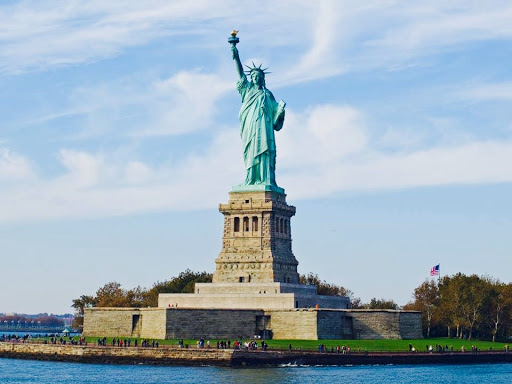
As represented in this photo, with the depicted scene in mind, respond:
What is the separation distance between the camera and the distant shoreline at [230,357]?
62438mm

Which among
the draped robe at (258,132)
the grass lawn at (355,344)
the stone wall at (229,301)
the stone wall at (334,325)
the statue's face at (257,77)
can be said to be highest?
the statue's face at (257,77)

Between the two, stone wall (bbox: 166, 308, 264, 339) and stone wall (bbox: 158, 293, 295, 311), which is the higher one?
stone wall (bbox: 158, 293, 295, 311)

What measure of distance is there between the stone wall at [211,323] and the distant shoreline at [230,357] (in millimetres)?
4510

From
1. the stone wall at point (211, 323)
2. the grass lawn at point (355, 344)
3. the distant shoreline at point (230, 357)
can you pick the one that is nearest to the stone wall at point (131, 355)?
the distant shoreline at point (230, 357)

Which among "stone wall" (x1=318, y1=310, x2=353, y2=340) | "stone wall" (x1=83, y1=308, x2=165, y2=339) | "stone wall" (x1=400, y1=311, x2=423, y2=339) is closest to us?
"stone wall" (x1=318, y1=310, x2=353, y2=340)

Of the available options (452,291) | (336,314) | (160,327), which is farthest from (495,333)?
(160,327)

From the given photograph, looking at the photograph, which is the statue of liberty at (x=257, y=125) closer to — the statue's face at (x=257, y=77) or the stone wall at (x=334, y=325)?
the statue's face at (x=257, y=77)

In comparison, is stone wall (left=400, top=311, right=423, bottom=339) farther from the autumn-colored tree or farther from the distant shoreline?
the autumn-colored tree

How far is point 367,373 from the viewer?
59812 mm

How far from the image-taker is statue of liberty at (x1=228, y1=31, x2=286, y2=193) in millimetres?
78188

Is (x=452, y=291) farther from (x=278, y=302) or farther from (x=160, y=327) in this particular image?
(x=160, y=327)

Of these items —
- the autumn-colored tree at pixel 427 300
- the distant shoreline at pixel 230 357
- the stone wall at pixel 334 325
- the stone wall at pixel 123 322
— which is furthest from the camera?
the autumn-colored tree at pixel 427 300

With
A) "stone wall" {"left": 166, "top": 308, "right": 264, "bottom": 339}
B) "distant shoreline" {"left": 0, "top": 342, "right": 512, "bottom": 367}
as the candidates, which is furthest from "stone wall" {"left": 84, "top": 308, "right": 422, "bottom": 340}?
"distant shoreline" {"left": 0, "top": 342, "right": 512, "bottom": 367}

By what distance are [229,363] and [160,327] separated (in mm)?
8725
